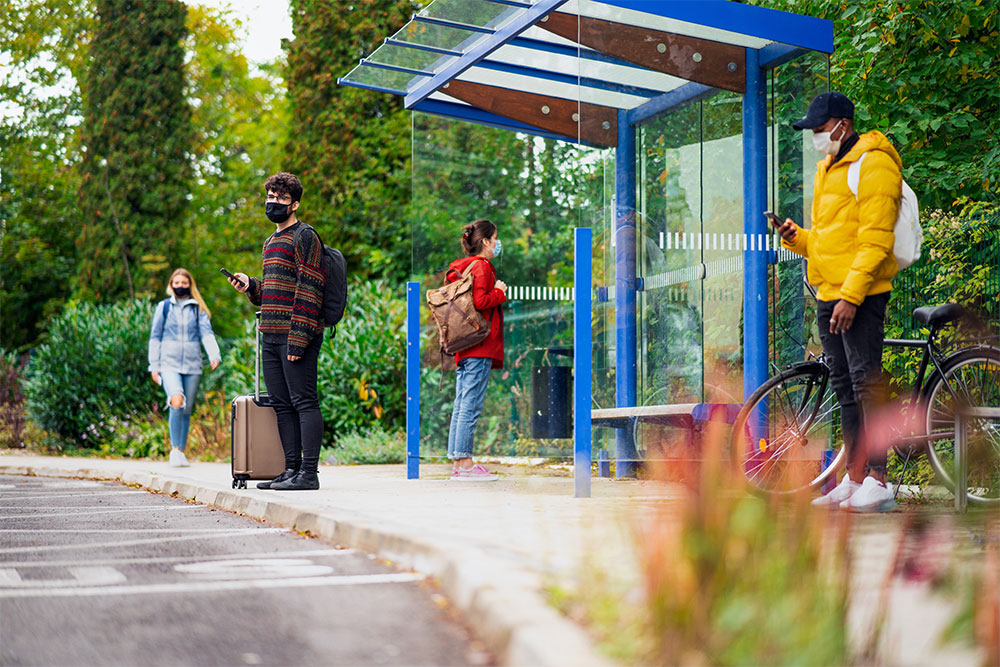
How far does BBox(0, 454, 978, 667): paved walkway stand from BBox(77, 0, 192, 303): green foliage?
13.2m

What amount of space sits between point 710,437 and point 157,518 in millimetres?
5074

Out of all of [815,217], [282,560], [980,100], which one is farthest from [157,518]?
[980,100]

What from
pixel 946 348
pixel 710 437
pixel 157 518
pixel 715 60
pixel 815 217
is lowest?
pixel 157 518

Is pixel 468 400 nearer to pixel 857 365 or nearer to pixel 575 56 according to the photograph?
pixel 575 56

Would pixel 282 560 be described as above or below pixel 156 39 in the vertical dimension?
below

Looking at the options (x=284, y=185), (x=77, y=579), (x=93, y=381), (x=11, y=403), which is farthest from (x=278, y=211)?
(x=11, y=403)

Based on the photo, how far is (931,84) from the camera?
9523 millimetres

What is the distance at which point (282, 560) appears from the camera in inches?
213

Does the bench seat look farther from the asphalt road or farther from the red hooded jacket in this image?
the asphalt road

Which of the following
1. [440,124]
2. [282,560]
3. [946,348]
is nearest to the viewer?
[282,560]

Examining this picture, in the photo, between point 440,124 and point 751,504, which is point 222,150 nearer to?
point 440,124

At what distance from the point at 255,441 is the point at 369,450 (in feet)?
14.4

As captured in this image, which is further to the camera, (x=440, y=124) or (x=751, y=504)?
(x=440, y=124)

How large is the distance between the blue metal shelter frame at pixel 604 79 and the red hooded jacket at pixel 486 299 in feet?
1.37
